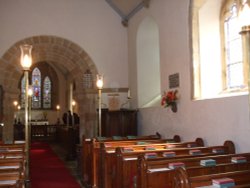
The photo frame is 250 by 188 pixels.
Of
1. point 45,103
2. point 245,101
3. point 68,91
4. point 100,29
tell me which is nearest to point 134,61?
point 100,29

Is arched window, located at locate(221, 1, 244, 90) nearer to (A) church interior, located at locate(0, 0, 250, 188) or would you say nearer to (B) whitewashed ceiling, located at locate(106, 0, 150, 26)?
(A) church interior, located at locate(0, 0, 250, 188)

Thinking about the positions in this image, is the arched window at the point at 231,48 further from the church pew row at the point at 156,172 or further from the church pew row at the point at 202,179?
the church pew row at the point at 202,179

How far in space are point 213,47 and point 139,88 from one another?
305 cm

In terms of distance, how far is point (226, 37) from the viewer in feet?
19.5

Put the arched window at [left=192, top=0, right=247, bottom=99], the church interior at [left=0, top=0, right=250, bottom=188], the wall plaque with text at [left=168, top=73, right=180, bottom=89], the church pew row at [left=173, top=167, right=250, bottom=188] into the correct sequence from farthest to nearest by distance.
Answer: the wall plaque with text at [left=168, top=73, right=180, bottom=89], the arched window at [left=192, top=0, right=247, bottom=99], the church interior at [left=0, top=0, right=250, bottom=188], the church pew row at [left=173, top=167, right=250, bottom=188]

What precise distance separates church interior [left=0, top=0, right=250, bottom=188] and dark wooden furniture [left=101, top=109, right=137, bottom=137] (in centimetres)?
3

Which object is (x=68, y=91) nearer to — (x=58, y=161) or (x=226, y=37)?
(x=58, y=161)

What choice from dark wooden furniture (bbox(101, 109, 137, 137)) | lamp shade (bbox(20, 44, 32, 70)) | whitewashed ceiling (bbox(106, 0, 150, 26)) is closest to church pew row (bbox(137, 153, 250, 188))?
lamp shade (bbox(20, 44, 32, 70))

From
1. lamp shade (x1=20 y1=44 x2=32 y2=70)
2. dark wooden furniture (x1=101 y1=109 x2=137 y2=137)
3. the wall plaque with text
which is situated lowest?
dark wooden furniture (x1=101 y1=109 x2=137 y2=137)

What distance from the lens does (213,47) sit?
6.03 m

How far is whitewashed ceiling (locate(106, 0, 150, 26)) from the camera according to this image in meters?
8.62

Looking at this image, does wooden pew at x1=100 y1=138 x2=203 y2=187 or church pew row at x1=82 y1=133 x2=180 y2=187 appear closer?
wooden pew at x1=100 y1=138 x2=203 y2=187

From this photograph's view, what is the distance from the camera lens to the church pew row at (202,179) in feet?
8.14

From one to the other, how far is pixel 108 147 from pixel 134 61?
4.25 meters
